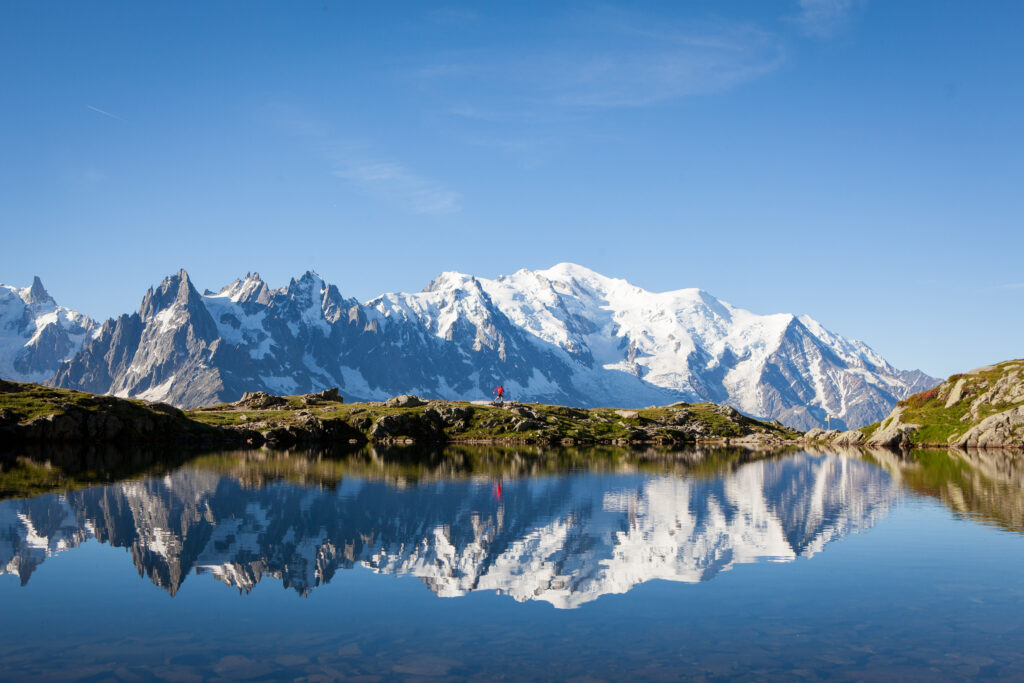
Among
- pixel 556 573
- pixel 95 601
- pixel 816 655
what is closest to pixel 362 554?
pixel 556 573

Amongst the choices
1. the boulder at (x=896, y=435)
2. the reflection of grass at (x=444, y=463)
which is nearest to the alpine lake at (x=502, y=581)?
the reflection of grass at (x=444, y=463)

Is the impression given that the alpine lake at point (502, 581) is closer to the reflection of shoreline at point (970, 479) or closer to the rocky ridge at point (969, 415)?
the reflection of shoreline at point (970, 479)

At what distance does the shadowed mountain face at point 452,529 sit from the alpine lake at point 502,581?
1.05ft

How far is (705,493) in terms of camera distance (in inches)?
3479

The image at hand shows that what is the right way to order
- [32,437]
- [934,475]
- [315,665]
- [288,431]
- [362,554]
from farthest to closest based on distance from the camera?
1. [288,431]
2. [32,437]
3. [934,475]
4. [362,554]
5. [315,665]

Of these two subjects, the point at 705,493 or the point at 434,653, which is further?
the point at 705,493

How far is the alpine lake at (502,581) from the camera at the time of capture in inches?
1246

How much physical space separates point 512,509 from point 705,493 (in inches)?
1003

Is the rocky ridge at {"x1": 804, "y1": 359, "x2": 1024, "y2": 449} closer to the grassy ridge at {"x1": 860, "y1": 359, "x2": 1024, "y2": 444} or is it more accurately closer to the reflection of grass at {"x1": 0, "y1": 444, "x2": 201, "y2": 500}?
the grassy ridge at {"x1": 860, "y1": 359, "x2": 1024, "y2": 444}

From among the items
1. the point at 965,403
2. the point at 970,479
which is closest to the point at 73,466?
the point at 970,479

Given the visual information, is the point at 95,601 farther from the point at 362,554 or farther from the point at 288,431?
the point at 288,431

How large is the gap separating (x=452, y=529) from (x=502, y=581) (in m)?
18.1

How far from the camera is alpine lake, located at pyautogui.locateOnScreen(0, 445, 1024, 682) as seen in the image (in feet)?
104

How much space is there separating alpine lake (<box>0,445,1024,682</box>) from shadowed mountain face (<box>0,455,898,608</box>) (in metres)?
0.32
